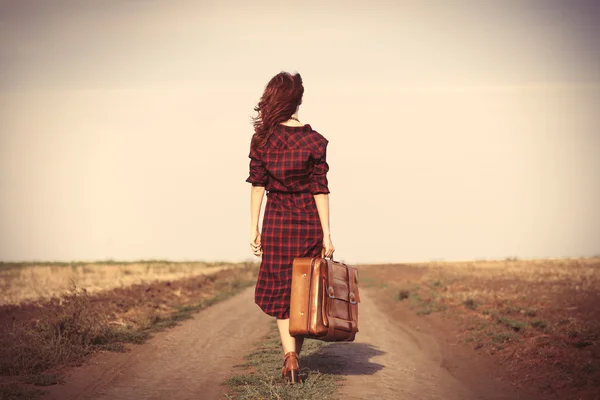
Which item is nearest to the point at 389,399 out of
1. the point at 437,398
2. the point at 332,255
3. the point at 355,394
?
the point at 355,394

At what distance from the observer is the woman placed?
6.38 m

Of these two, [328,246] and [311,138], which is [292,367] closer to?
[328,246]

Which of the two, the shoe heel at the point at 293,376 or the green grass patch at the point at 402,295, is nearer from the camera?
the shoe heel at the point at 293,376

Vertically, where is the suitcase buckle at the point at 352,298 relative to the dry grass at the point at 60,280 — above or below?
above

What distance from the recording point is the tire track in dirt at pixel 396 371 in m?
6.94

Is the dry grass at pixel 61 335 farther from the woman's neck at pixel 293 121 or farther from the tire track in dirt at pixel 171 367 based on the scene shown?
the woman's neck at pixel 293 121

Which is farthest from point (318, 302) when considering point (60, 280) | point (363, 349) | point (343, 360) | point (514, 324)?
point (60, 280)

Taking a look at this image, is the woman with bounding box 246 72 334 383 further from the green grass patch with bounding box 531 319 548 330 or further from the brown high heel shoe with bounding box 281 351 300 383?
the green grass patch with bounding box 531 319 548 330

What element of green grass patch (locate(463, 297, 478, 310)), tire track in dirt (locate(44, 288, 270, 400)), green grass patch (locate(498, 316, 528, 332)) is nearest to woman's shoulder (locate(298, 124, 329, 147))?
tire track in dirt (locate(44, 288, 270, 400))

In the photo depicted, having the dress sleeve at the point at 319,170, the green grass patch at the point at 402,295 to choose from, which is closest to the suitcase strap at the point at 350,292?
the dress sleeve at the point at 319,170

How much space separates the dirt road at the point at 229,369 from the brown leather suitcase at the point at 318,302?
2.54 ft

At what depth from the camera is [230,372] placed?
26.2 ft

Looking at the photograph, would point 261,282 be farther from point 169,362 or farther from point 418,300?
point 418,300

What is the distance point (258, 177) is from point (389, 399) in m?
2.54
